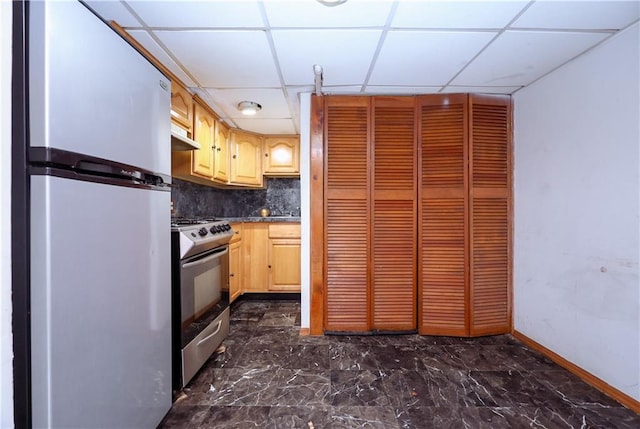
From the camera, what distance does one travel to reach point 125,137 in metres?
1.00

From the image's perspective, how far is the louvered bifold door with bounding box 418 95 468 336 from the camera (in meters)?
2.11

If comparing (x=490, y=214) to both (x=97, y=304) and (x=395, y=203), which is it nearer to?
(x=395, y=203)

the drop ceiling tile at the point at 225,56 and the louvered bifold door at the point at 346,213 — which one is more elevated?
the drop ceiling tile at the point at 225,56

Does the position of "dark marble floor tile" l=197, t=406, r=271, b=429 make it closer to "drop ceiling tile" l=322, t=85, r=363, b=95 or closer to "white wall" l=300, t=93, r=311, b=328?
"white wall" l=300, t=93, r=311, b=328

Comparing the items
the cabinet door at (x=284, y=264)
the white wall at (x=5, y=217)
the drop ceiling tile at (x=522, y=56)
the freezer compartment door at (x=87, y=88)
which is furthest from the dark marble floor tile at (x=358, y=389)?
the drop ceiling tile at (x=522, y=56)

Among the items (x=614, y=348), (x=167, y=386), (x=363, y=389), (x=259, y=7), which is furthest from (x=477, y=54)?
(x=167, y=386)

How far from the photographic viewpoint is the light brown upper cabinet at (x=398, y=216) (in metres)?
2.12

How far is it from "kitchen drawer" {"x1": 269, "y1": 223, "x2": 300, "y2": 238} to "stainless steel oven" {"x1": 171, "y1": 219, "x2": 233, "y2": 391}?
40.7 inches

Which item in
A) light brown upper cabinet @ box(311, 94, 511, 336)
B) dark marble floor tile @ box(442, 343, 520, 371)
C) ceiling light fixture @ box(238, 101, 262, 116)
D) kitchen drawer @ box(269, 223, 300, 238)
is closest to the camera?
dark marble floor tile @ box(442, 343, 520, 371)

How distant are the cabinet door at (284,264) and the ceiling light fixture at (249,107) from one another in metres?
1.38

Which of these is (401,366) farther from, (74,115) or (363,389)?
(74,115)

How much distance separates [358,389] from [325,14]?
6.59ft

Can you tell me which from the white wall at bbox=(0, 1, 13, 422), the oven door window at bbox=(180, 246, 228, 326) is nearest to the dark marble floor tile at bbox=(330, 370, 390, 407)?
the oven door window at bbox=(180, 246, 228, 326)

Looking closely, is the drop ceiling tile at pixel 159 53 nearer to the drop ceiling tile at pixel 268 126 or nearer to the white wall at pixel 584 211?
the drop ceiling tile at pixel 268 126
